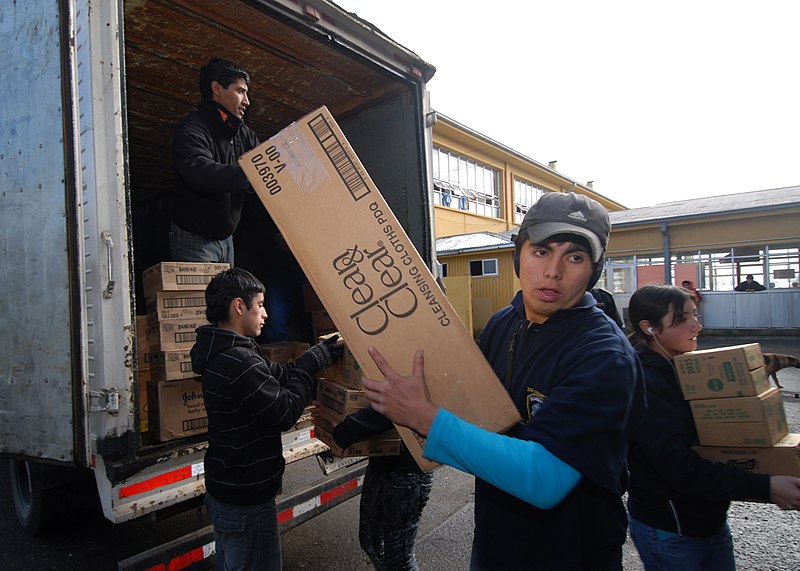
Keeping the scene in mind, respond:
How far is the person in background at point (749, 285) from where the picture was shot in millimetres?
15844

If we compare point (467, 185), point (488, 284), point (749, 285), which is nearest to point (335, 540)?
point (488, 284)

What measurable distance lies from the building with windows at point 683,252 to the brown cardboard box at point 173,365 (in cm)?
1157

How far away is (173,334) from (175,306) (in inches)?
5.6

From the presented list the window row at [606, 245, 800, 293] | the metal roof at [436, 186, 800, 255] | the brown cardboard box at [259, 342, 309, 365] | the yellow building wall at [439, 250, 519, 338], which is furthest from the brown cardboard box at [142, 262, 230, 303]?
the window row at [606, 245, 800, 293]

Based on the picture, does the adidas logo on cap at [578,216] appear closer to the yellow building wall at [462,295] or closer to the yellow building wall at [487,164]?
the yellow building wall at [462,295]

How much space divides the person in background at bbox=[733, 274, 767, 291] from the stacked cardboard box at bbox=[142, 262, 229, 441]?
717 inches

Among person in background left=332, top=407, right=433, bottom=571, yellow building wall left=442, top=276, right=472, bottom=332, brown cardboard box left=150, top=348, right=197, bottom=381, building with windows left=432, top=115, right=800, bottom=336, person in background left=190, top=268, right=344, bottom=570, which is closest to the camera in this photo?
person in background left=190, top=268, right=344, bottom=570

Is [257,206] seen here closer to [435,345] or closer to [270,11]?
[270,11]

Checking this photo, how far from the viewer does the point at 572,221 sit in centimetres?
124

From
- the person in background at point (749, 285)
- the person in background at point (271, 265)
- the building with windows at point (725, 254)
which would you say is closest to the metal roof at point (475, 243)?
the building with windows at point (725, 254)

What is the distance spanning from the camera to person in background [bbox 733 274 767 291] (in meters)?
15.8

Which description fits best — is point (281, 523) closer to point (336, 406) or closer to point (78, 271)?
point (336, 406)

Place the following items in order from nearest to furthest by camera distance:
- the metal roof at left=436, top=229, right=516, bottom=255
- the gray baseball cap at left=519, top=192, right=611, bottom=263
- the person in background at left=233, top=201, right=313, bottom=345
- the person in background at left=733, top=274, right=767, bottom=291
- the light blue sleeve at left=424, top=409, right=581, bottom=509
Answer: the light blue sleeve at left=424, top=409, right=581, bottom=509, the gray baseball cap at left=519, top=192, right=611, bottom=263, the person in background at left=233, top=201, right=313, bottom=345, the metal roof at left=436, top=229, right=516, bottom=255, the person in background at left=733, top=274, right=767, bottom=291

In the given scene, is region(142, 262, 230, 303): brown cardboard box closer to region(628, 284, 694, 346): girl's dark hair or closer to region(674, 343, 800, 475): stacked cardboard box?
region(628, 284, 694, 346): girl's dark hair
